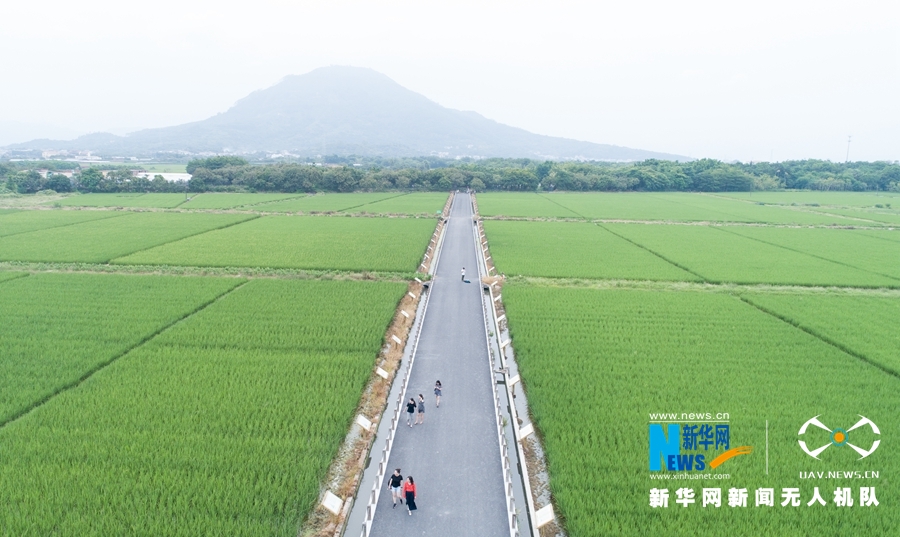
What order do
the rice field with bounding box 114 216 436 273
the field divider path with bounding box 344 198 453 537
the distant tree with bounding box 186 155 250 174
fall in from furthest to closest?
the distant tree with bounding box 186 155 250 174
the rice field with bounding box 114 216 436 273
the field divider path with bounding box 344 198 453 537

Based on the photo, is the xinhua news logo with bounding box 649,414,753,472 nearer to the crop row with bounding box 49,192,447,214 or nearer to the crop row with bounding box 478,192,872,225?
the crop row with bounding box 478,192,872,225

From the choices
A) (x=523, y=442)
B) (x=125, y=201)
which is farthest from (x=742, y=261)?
(x=125, y=201)

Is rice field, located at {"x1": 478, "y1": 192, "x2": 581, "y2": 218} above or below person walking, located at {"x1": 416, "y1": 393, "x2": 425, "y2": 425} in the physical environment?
above

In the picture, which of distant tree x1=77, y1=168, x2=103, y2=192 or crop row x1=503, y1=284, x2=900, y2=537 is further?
distant tree x1=77, y1=168, x2=103, y2=192

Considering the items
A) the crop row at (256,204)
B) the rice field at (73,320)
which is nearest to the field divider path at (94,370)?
the rice field at (73,320)

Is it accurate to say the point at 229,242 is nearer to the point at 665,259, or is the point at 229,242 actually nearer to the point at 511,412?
the point at 511,412

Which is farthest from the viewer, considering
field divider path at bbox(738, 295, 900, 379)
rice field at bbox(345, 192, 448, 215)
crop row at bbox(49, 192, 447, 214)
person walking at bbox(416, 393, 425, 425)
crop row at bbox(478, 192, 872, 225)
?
crop row at bbox(49, 192, 447, 214)

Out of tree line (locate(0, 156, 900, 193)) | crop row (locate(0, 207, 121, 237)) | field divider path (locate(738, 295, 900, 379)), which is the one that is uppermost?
tree line (locate(0, 156, 900, 193))

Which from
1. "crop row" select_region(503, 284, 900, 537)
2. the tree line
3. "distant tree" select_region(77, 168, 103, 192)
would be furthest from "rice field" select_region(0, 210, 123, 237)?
"crop row" select_region(503, 284, 900, 537)
